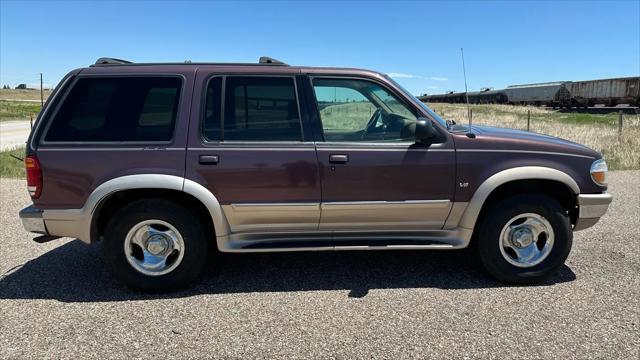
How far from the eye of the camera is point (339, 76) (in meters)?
3.95

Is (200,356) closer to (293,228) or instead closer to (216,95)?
(293,228)

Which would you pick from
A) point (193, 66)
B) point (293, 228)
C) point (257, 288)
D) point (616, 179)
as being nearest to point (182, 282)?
point (257, 288)

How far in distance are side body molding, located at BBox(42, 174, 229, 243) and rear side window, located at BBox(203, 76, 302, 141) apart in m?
0.47

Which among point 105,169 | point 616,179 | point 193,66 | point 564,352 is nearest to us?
point 564,352

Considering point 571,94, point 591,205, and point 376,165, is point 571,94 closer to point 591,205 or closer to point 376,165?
point 591,205

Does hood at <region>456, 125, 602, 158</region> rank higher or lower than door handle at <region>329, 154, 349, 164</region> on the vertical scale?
higher

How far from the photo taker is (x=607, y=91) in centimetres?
4081

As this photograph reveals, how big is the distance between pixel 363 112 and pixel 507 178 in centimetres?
137

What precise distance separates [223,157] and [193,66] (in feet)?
2.88

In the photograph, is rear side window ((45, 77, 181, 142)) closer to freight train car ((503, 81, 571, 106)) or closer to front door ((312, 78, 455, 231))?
front door ((312, 78, 455, 231))

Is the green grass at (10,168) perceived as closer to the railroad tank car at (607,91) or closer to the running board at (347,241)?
the running board at (347,241)

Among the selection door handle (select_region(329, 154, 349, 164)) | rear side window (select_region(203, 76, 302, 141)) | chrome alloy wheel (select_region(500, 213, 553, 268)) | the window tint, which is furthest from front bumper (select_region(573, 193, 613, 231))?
the window tint

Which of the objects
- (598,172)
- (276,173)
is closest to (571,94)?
(598,172)

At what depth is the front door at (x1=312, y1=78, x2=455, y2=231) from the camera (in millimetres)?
3789
